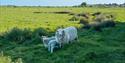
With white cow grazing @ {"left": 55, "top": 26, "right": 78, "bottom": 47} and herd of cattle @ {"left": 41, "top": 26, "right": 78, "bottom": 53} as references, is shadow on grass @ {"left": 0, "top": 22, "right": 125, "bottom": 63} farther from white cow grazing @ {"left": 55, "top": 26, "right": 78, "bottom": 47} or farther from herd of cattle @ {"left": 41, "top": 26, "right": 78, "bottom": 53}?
white cow grazing @ {"left": 55, "top": 26, "right": 78, "bottom": 47}

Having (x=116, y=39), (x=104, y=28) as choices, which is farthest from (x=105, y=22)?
(x=116, y=39)

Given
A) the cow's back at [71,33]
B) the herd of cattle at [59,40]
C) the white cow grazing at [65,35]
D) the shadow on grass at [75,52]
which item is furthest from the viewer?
the cow's back at [71,33]

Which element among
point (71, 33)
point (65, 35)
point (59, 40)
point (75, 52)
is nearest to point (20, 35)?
point (71, 33)

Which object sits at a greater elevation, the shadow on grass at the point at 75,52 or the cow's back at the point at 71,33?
the cow's back at the point at 71,33

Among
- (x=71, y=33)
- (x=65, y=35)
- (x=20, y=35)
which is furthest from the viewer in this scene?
(x=20, y=35)

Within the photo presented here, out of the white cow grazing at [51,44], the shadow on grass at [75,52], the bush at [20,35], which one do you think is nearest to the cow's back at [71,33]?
the shadow on grass at [75,52]

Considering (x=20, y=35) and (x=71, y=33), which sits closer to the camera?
(x=71, y=33)

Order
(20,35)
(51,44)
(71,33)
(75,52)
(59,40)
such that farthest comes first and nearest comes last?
(20,35), (71,33), (59,40), (51,44), (75,52)

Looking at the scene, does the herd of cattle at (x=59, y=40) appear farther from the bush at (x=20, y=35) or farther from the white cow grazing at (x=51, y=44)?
the bush at (x=20, y=35)

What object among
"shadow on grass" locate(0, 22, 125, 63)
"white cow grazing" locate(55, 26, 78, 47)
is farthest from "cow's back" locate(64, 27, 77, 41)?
"shadow on grass" locate(0, 22, 125, 63)

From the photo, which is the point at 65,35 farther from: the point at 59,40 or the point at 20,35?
the point at 20,35

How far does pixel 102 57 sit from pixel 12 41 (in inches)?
338

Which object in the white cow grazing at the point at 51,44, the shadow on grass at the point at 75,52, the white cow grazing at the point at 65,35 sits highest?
the white cow grazing at the point at 65,35

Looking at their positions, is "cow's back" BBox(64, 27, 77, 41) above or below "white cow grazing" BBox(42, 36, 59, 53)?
above
